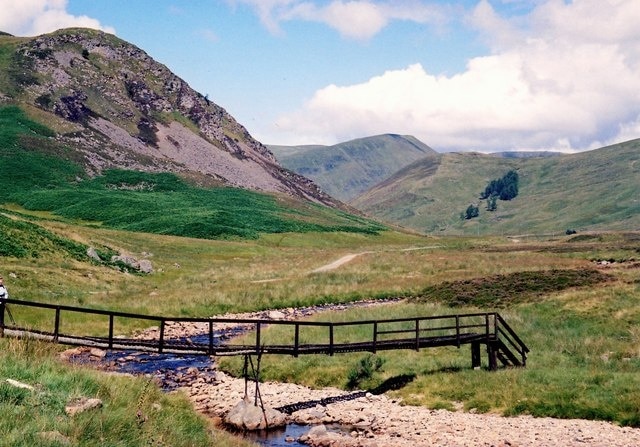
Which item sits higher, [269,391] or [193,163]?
[193,163]

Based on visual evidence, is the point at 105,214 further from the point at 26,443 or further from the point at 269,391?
the point at 26,443

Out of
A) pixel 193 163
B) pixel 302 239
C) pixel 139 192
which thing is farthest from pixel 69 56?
pixel 302 239

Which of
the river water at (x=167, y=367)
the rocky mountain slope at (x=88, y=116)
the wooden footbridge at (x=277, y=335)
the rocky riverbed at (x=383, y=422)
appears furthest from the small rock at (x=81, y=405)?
the rocky mountain slope at (x=88, y=116)

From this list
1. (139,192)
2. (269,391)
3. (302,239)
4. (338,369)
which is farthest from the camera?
(139,192)

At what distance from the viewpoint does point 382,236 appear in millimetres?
169625

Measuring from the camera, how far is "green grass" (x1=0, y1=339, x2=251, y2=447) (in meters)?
12.3

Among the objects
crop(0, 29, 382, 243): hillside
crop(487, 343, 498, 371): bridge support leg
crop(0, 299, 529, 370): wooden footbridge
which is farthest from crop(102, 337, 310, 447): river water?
crop(0, 29, 382, 243): hillside

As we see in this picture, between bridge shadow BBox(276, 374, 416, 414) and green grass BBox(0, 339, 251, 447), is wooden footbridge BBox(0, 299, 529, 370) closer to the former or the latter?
bridge shadow BBox(276, 374, 416, 414)

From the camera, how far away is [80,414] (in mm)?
13734

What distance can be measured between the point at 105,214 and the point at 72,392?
114m

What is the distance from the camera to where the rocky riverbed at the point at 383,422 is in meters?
20.4

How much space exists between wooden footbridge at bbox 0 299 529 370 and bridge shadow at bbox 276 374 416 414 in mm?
1655

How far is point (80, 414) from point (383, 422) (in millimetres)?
13173

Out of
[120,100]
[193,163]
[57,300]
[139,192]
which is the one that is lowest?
[57,300]
